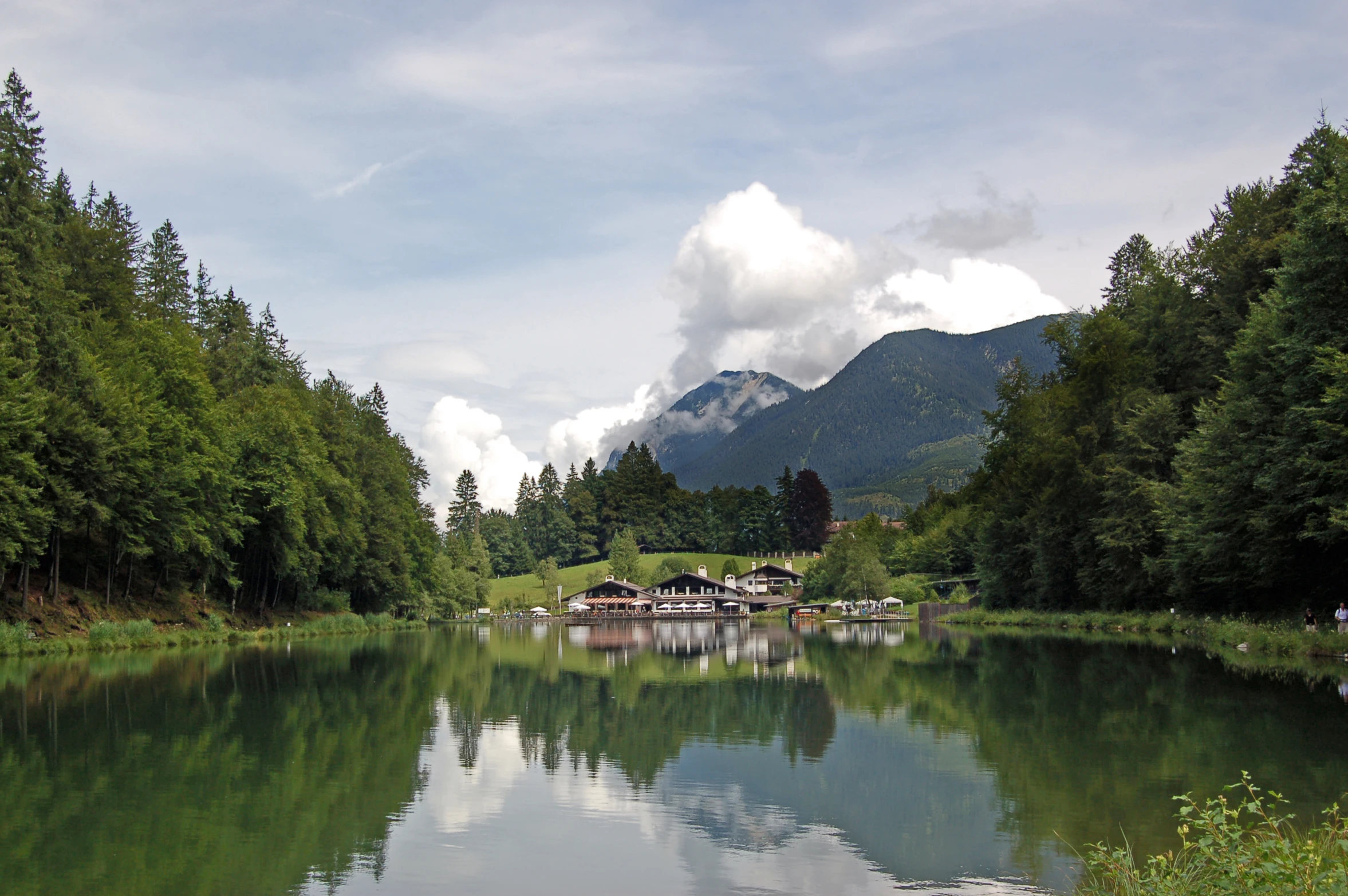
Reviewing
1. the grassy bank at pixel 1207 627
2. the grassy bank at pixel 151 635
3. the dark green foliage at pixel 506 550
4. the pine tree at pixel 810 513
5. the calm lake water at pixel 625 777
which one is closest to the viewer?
the calm lake water at pixel 625 777

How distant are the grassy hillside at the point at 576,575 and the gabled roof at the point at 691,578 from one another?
3.45 m

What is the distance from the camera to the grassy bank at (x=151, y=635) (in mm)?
36438

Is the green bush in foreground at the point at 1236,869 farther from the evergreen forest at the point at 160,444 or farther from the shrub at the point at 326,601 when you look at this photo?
the shrub at the point at 326,601

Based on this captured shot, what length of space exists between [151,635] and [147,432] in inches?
328

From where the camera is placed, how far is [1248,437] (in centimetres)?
3594

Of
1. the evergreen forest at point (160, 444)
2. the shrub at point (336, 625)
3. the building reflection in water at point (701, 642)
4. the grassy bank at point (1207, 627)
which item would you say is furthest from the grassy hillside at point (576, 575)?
the grassy bank at point (1207, 627)

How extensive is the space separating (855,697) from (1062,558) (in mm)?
39110

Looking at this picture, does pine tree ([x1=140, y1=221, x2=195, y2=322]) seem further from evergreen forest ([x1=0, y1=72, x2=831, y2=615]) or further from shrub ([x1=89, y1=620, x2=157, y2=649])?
shrub ([x1=89, y1=620, x2=157, y2=649])

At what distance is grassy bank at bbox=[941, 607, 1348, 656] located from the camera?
3109cm

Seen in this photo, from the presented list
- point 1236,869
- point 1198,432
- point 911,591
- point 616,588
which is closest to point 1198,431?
point 1198,432

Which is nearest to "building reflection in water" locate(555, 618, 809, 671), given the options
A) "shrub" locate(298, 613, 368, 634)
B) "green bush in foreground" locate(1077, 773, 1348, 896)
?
"shrub" locate(298, 613, 368, 634)

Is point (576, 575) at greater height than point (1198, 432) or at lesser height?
lesser

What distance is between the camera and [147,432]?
4406 cm

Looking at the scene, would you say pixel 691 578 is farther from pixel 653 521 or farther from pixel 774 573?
pixel 653 521
